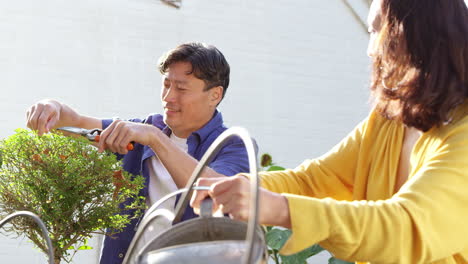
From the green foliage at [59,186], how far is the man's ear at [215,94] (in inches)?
30.0

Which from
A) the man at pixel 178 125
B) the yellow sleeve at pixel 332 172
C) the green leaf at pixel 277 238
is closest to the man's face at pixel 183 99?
the man at pixel 178 125

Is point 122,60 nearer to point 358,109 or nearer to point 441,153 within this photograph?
point 358,109

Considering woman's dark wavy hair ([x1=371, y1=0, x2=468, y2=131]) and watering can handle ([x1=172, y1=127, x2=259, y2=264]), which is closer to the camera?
watering can handle ([x1=172, y1=127, x2=259, y2=264])

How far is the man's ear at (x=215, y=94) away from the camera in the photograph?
8.93 ft

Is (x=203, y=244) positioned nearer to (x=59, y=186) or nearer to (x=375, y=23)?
(x=375, y=23)

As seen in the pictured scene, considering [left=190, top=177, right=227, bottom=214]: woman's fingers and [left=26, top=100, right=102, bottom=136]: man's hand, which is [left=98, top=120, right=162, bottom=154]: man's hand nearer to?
[left=26, top=100, right=102, bottom=136]: man's hand

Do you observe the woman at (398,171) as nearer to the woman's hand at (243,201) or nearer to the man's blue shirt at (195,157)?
the woman's hand at (243,201)

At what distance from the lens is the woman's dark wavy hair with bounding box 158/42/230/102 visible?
263 centimetres

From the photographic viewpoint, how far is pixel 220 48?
6871 mm

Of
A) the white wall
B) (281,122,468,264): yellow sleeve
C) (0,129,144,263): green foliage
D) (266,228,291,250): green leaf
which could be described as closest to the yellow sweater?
(281,122,468,264): yellow sleeve

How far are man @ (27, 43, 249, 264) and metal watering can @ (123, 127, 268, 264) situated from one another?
1.12m

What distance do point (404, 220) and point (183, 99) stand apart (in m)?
1.48

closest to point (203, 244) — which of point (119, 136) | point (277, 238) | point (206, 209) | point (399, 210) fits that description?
point (206, 209)

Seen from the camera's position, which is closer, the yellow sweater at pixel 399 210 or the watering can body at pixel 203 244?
the watering can body at pixel 203 244
